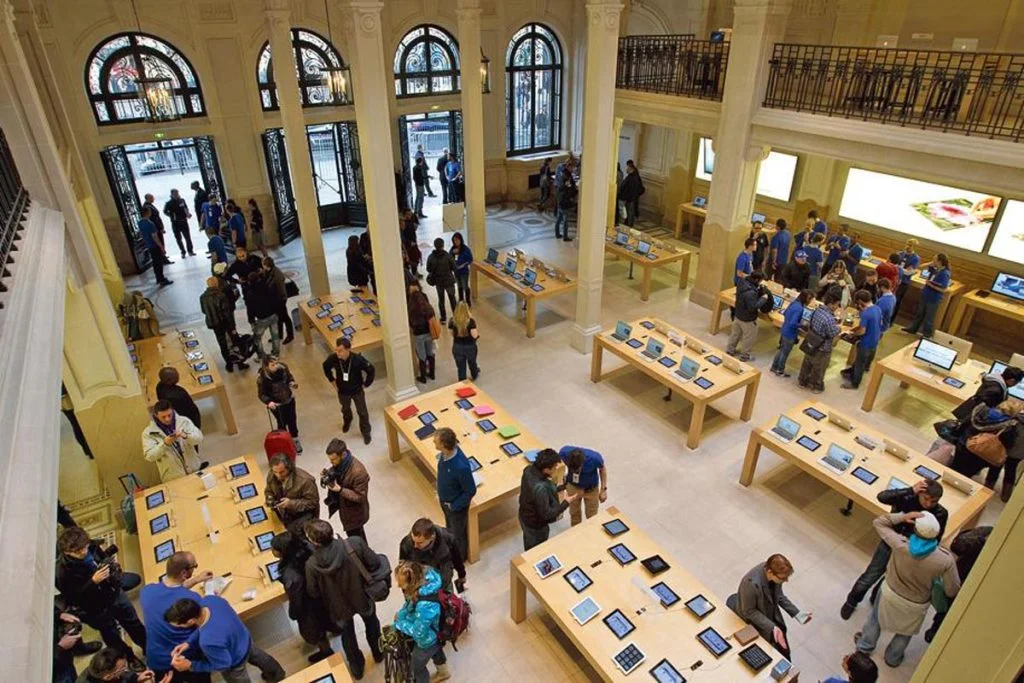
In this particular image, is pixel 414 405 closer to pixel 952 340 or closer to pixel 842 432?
pixel 842 432

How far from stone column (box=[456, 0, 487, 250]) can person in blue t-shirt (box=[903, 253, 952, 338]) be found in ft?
24.4

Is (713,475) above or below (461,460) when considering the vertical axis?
below

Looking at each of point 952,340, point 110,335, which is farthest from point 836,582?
point 110,335

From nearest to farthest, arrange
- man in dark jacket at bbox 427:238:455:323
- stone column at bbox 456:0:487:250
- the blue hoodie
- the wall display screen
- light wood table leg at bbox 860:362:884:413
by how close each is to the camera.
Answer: the blue hoodie, light wood table leg at bbox 860:362:884:413, man in dark jacket at bbox 427:238:455:323, the wall display screen, stone column at bbox 456:0:487:250

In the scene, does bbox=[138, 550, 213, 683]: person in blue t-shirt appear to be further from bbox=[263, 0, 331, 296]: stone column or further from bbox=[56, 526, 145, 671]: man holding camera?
bbox=[263, 0, 331, 296]: stone column

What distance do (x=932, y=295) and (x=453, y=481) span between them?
8294mm

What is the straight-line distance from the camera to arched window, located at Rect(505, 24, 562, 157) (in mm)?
15961

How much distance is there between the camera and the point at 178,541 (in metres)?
5.28

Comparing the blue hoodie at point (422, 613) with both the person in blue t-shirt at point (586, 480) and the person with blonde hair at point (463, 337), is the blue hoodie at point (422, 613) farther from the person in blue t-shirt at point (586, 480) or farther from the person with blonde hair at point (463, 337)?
the person with blonde hair at point (463, 337)

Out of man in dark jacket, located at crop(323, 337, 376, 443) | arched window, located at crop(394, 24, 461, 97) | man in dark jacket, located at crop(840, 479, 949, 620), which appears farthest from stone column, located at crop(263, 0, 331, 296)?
man in dark jacket, located at crop(840, 479, 949, 620)

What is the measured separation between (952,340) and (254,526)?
8.02 meters

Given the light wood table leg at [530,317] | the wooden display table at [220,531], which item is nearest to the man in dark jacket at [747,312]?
the light wood table leg at [530,317]

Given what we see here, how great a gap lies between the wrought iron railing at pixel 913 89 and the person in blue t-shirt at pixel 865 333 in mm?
2252

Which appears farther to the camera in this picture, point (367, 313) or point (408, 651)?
point (367, 313)
